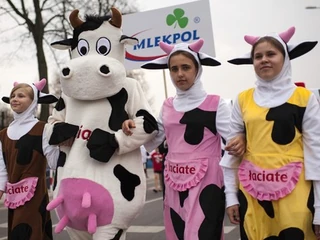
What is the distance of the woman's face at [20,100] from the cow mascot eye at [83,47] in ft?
2.58

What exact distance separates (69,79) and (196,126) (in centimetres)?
94

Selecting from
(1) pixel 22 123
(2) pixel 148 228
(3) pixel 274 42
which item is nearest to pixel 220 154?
(3) pixel 274 42

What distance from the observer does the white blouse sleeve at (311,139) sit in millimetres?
2375

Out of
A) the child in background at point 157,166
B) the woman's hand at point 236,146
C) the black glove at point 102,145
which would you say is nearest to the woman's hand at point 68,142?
the black glove at point 102,145

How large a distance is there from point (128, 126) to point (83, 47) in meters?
0.72

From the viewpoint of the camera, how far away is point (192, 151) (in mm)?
2975

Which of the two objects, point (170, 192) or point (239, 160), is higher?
point (239, 160)

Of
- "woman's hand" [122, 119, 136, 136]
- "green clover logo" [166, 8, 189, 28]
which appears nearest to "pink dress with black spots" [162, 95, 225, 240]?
"woman's hand" [122, 119, 136, 136]

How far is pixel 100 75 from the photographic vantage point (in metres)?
3.00

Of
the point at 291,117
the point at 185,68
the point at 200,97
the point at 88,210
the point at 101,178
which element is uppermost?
the point at 185,68

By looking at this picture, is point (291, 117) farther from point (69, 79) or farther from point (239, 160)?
point (69, 79)

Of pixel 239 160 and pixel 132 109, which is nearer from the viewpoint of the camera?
pixel 239 160

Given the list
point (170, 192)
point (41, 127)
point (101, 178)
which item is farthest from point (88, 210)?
point (41, 127)

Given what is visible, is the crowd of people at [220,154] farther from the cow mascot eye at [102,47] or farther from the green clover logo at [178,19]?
the green clover logo at [178,19]
